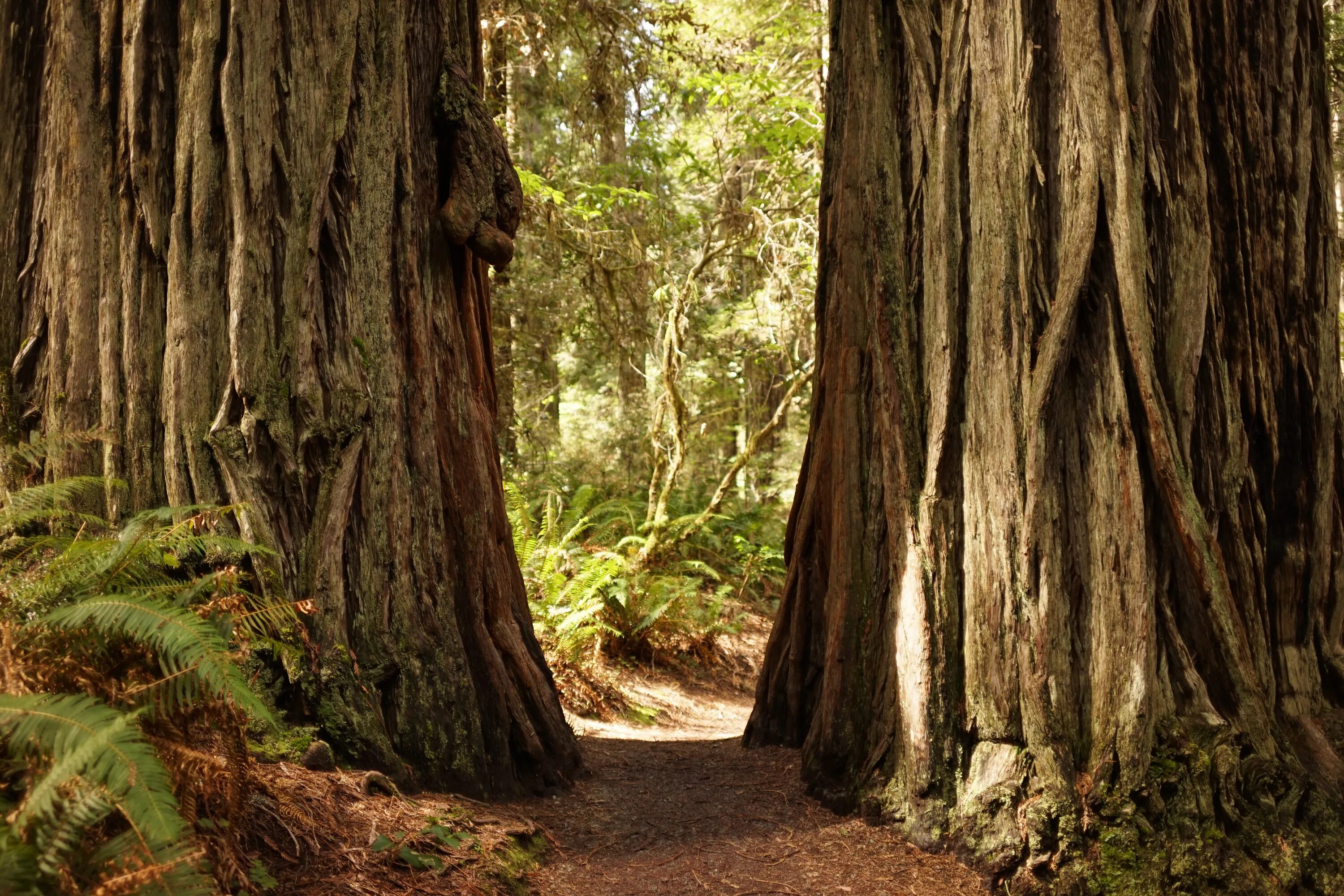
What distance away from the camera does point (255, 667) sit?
3725 mm

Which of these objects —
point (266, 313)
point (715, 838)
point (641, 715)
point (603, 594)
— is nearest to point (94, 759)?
point (266, 313)

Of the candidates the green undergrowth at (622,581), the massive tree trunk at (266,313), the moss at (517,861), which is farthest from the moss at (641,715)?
the moss at (517,861)

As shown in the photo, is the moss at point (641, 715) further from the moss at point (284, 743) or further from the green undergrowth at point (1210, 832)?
the green undergrowth at point (1210, 832)

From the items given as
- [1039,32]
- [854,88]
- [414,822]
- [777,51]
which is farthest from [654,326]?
[414,822]

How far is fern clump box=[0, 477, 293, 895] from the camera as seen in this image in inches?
83.2

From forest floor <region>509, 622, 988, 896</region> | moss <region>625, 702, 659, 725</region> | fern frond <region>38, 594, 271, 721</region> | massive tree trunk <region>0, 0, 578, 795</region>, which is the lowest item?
moss <region>625, 702, 659, 725</region>

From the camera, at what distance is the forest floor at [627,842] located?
129 inches

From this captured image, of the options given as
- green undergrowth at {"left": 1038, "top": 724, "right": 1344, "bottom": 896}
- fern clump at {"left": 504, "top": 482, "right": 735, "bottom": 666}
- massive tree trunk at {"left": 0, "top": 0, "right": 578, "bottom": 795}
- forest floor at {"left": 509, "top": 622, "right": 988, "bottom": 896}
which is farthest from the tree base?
fern clump at {"left": 504, "top": 482, "right": 735, "bottom": 666}

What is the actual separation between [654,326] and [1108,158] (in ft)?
34.6

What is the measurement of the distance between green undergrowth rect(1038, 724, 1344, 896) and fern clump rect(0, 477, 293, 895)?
2982mm

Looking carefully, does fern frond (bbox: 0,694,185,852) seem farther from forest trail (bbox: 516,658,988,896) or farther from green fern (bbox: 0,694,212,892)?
forest trail (bbox: 516,658,988,896)

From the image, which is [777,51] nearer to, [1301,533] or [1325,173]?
[1325,173]

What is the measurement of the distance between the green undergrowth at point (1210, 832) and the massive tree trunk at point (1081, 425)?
0.02 m

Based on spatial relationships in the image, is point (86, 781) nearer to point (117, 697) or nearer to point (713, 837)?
point (117, 697)
